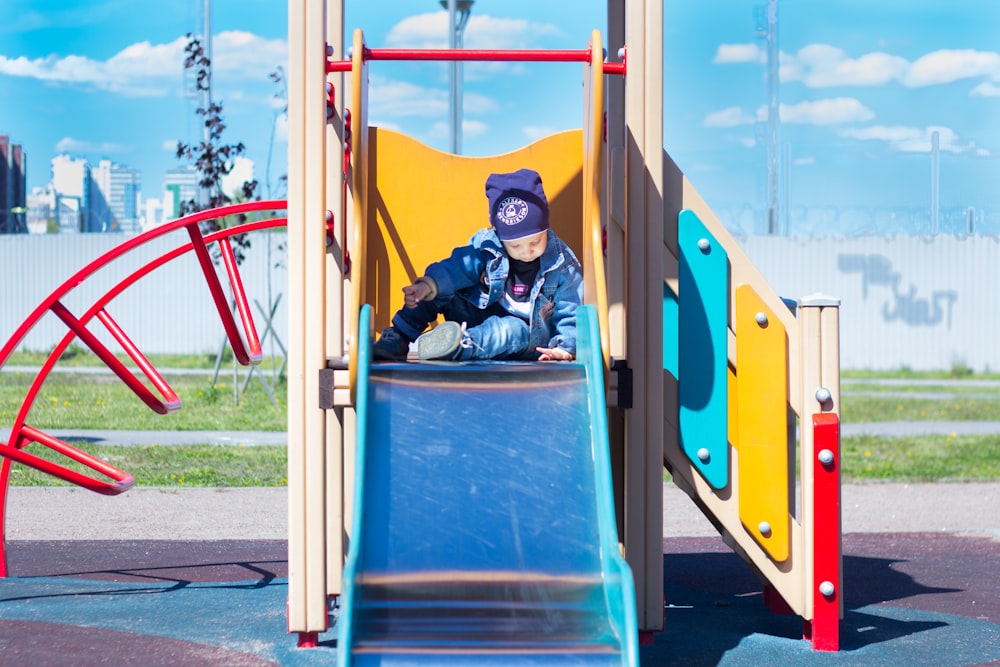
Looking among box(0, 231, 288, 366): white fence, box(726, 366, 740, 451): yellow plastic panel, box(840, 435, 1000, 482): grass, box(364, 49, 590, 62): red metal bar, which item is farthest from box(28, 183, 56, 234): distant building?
box(726, 366, 740, 451): yellow plastic panel

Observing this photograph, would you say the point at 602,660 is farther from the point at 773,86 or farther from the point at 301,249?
the point at 773,86

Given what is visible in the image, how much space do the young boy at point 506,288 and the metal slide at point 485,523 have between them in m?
0.49

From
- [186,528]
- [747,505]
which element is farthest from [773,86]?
[747,505]

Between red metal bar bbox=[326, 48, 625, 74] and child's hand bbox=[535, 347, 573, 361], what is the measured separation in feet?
3.56

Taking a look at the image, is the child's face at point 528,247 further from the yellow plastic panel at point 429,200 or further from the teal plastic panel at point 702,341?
the yellow plastic panel at point 429,200

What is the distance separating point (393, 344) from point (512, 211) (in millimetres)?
770

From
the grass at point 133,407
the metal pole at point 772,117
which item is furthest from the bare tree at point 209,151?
the metal pole at point 772,117

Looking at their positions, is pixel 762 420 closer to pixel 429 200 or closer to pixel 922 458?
pixel 429 200

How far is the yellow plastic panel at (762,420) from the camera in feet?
15.3

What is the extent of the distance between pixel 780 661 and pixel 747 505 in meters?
0.60

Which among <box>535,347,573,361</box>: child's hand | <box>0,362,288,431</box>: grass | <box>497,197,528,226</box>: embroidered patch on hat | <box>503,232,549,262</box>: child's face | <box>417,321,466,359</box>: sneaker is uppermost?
<box>497,197,528,226</box>: embroidered patch on hat

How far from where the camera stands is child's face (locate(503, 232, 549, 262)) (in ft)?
16.4

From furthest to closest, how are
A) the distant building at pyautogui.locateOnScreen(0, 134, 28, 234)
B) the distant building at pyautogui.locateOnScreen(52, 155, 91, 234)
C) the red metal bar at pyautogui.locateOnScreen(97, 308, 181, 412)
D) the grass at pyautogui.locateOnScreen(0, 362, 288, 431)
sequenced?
the distant building at pyautogui.locateOnScreen(0, 134, 28, 234) → the distant building at pyautogui.locateOnScreen(52, 155, 91, 234) → the grass at pyautogui.locateOnScreen(0, 362, 288, 431) → the red metal bar at pyautogui.locateOnScreen(97, 308, 181, 412)

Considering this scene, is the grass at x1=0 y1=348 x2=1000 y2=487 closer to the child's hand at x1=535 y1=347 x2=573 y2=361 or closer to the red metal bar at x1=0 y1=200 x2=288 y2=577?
the red metal bar at x1=0 y1=200 x2=288 y2=577
